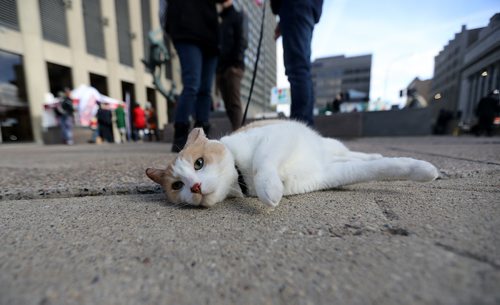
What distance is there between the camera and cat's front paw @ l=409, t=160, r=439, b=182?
0.97 m

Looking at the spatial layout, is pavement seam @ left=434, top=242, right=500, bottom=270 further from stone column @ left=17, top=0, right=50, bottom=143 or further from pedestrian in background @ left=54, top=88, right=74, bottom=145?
stone column @ left=17, top=0, right=50, bottom=143

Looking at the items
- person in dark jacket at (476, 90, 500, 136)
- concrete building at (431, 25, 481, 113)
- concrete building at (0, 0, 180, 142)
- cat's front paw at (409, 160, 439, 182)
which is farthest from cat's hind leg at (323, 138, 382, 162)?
concrete building at (0, 0, 180, 142)

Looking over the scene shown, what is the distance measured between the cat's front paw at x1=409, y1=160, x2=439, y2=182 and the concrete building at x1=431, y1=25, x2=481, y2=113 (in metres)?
1.88

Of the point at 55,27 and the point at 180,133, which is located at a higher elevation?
the point at 55,27

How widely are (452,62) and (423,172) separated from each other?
2862 mm

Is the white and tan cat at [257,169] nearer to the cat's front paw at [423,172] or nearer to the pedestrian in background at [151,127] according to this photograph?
the cat's front paw at [423,172]

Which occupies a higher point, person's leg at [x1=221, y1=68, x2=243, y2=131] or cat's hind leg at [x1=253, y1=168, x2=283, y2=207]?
person's leg at [x1=221, y1=68, x2=243, y2=131]

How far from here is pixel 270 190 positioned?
32.5 inches

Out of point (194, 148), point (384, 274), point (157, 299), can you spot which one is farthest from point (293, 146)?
point (157, 299)

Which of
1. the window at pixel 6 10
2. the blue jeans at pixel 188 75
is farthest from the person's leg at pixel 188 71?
the window at pixel 6 10

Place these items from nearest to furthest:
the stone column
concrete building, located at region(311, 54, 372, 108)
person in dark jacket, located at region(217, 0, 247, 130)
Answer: person in dark jacket, located at region(217, 0, 247, 130) < the stone column < concrete building, located at region(311, 54, 372, 108)

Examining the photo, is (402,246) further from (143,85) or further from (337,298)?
(143,85)

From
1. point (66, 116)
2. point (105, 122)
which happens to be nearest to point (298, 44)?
point (66, 116)

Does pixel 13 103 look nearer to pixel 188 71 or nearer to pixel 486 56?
pixel 188 71
